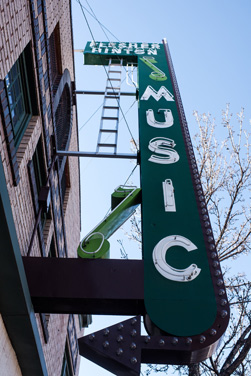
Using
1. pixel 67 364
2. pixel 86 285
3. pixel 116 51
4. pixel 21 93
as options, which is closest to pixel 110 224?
pixel 86 285

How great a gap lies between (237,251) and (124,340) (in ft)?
19.4

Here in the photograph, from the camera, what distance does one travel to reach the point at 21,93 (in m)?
6.78

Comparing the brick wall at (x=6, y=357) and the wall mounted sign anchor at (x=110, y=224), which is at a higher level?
the wall mounted sign anchor at (x=110, y=224)

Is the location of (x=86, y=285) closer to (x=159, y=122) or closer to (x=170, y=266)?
(x=170, y=266)

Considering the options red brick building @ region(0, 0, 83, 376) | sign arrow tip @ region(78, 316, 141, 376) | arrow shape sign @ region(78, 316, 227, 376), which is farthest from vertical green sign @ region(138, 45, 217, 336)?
red brick building @ region(0, 0, 83, 376)

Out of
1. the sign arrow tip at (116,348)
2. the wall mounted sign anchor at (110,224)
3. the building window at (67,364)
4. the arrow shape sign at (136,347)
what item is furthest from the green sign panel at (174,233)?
the building window at (67,364)

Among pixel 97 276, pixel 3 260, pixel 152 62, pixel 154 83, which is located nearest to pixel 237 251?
pixel 154 83

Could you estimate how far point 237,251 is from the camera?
10289mm

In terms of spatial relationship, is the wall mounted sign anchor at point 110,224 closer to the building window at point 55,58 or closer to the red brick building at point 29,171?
the red brick building at point 29,171

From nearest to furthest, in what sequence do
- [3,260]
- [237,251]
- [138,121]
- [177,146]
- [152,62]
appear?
[3,260] < [177,146] < [138,121] < [237,251] < [152,62]

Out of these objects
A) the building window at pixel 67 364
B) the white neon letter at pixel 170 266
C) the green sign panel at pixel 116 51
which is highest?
the white neon letter at pixel 170 266

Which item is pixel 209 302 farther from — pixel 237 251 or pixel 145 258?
pixel 237 251

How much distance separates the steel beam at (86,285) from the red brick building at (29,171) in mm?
236

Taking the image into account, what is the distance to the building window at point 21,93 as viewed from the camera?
6357 millimetres
